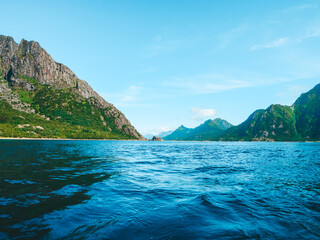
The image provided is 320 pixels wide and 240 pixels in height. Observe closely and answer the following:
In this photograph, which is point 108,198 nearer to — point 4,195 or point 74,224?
point 74,224

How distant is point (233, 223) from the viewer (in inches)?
357

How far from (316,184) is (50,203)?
24.0 meters

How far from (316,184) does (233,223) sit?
15.1 m

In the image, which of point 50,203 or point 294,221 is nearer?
point 294,221

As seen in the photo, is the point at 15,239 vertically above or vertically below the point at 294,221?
above

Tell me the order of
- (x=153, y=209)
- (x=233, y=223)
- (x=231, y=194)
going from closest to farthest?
(x=233, y=223) → (x=153, y=209) → (x=231, y=194)

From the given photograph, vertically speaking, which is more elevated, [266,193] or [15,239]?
[15,239]

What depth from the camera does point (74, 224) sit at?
8.37 meters

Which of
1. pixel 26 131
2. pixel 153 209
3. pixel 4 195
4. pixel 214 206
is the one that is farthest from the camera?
pixel 26 131

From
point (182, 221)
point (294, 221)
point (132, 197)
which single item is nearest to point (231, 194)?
point (294, 221)

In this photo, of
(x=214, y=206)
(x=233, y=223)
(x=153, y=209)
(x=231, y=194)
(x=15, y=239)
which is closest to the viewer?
(x=15, y=239)

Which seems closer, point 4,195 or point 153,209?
point 153,209

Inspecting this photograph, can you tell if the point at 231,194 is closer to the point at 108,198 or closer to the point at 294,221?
the point at 294,221

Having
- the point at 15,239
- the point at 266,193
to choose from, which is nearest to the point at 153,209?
the point at 15,239
